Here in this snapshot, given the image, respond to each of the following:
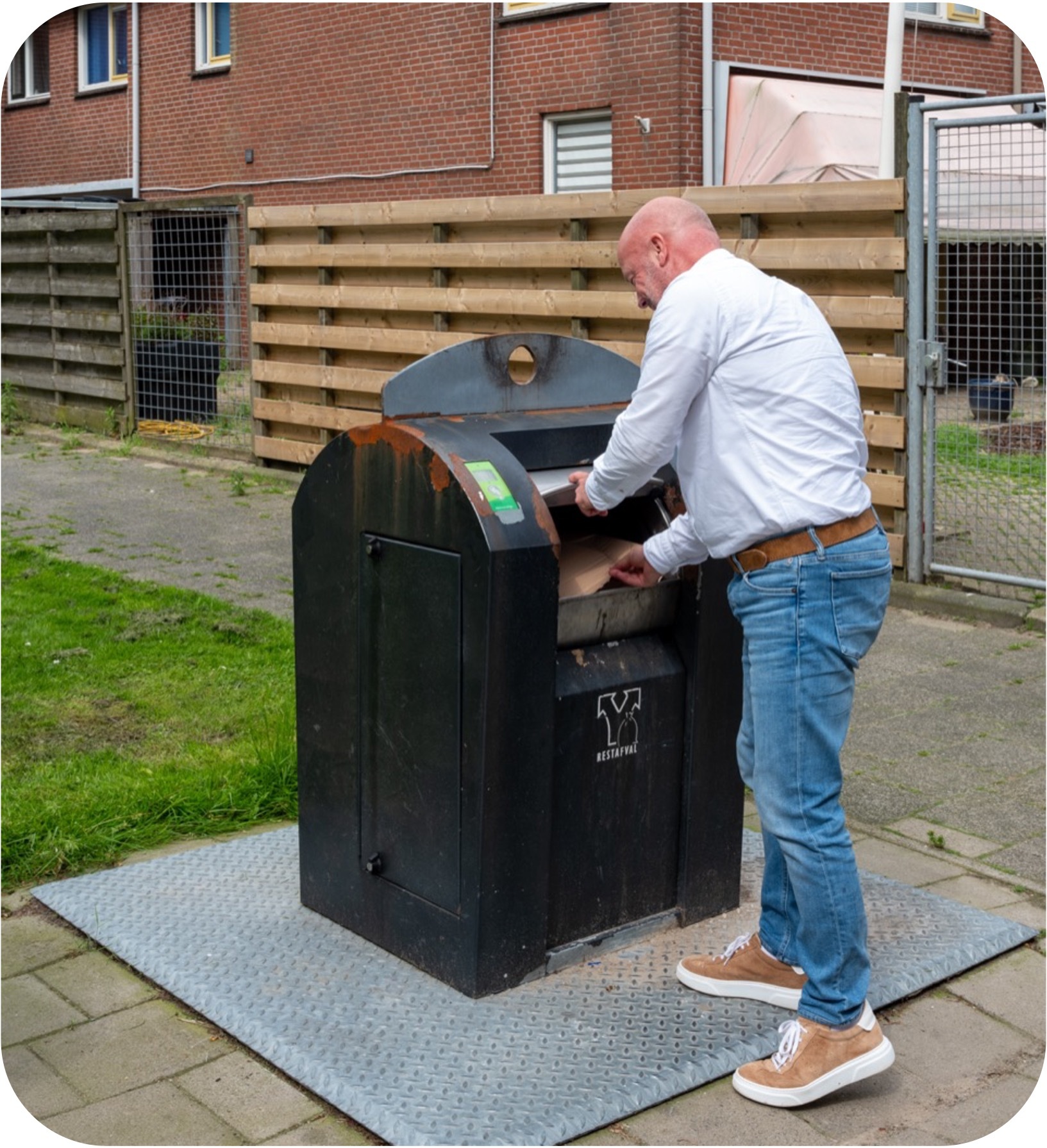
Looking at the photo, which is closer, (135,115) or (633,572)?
(633,572)

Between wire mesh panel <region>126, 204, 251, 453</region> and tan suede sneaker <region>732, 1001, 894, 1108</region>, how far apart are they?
9663mm

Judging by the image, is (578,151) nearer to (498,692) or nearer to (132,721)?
(132,721)

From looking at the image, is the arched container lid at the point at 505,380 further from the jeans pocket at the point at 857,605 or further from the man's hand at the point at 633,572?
the jeans pocket at the point at 857,605

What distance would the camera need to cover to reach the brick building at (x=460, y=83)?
50.1 feet

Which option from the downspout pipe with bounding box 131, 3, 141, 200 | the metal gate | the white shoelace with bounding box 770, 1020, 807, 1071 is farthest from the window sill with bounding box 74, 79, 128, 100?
the white shoelace with bounding box 770, 1020, 807, 1071

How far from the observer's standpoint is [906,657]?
6.86 m

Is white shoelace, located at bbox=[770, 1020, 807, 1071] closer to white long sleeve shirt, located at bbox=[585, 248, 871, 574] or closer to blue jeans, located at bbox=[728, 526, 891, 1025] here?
blue jeans, located at bbox=[728, 526, 891, 1025]

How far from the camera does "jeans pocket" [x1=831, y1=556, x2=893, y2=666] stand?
10.5 feet

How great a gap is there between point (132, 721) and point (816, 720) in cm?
330

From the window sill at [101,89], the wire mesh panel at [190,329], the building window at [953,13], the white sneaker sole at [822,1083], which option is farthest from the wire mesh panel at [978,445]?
the window sill at [101,89]

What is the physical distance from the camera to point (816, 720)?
323 cm

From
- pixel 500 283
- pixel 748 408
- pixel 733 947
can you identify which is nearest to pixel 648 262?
pixel 748 408

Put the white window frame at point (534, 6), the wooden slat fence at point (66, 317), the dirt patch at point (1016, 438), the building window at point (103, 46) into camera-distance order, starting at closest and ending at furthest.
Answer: the dirt patch at point (1016, 438) → the wooden slat fence at point (66, 317) → the white window frame at point (534, 6) → the building window at point (103, 46)

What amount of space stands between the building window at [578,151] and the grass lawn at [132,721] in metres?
9.79
